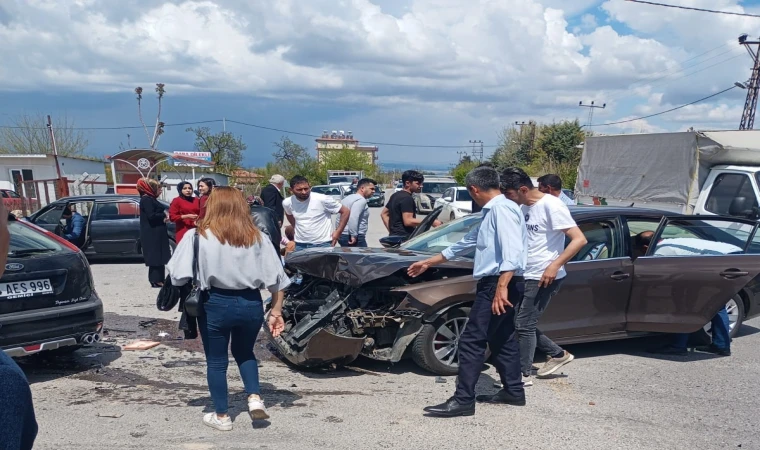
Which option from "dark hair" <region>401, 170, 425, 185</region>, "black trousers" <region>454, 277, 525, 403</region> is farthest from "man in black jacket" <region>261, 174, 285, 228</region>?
"black trousers" <region>454, 277, 525, 403</region>

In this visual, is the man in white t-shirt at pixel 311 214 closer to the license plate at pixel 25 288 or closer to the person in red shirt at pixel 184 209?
the person in red shirt at pixel 184 209

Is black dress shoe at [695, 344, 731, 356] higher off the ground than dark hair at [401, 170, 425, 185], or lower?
lower

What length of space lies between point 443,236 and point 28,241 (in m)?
3.77

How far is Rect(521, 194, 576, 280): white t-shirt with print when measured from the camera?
4.78m

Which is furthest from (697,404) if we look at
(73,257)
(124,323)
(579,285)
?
(124,323)

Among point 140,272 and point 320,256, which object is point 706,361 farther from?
point 140,272

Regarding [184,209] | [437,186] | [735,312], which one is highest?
[184,209]

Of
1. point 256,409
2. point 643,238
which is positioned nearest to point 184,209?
point 256,409

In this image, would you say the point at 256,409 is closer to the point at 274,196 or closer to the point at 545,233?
the point at 545,233

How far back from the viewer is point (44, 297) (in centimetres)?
488

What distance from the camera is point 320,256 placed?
540cm

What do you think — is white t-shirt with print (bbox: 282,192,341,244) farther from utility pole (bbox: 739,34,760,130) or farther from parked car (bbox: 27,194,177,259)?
utility pole (bbox: 739,34,760,130)

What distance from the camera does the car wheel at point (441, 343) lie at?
5.06m

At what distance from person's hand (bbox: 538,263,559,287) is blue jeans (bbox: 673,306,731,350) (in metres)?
2.15
